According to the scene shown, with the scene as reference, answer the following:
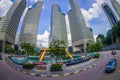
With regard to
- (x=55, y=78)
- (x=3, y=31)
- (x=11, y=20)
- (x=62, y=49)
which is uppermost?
(x=11, y=20)

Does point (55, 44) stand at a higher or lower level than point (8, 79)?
higher

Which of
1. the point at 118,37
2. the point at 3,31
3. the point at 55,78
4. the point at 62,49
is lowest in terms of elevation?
the point at 55,78

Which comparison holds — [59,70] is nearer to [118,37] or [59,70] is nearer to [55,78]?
[55,78]

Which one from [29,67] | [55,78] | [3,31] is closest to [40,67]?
[29,67]

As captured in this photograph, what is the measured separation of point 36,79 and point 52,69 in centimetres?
1079

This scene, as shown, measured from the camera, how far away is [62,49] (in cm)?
6575

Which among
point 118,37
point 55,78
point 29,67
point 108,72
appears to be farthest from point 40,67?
point 118,37

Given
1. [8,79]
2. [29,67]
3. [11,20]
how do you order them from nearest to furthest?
1. [8,79]
2. [29,67]
3. [11,20]

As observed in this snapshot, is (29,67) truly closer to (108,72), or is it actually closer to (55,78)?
(55,78)

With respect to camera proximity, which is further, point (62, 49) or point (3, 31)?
point (3, 31)

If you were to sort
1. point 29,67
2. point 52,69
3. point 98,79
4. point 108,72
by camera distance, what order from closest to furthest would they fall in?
point 98,79, point 108,72, point 52,69, point 29,67

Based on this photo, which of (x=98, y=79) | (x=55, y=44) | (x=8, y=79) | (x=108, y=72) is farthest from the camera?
(x=55, y=44)

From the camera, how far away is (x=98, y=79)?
26.1 metres

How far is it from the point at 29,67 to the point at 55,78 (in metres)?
14.6
